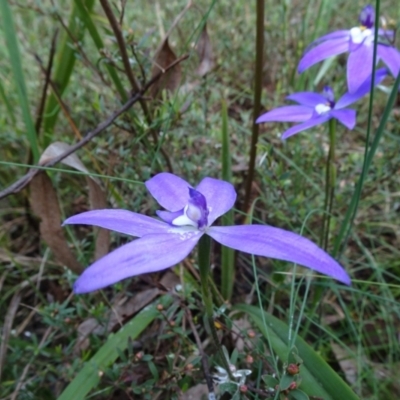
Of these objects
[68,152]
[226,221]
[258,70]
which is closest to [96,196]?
[68,152]

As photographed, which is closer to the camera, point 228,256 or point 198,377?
point 198,377

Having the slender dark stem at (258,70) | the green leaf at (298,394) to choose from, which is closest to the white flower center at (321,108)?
the slender dark stem at (258,70)

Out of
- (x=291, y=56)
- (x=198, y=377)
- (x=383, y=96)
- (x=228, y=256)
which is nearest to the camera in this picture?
(x=198, y=377)

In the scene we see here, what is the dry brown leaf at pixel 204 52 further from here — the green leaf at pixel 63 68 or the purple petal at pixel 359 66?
the purple petal at pixel 359 66

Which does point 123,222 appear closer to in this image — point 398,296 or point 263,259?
point 263,259

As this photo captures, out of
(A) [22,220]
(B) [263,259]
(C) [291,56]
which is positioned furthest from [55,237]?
(C) [291,56]

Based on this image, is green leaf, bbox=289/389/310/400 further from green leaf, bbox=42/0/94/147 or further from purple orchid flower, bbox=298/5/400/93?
green leaf, bbox=42/0/94/147

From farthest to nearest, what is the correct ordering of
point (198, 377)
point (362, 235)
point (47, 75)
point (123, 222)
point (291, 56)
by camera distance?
point (291, 56), point (362, 235), point (47, 75), point (198, 377), point (123, 222)
